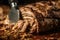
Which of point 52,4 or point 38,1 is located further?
point 38,1

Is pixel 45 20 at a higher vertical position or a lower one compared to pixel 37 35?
higher

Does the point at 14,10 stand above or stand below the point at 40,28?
above

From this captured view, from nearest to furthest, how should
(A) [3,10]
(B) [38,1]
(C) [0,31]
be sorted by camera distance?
(C) [0,31]
(A) [3,10]
(B) [38,1]

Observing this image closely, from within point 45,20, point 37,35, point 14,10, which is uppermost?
point 14,10

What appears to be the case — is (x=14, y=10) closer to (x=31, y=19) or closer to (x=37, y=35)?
(x=31, y=19)

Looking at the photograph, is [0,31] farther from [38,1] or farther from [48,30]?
[38,1]

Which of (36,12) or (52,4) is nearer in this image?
(36,12)

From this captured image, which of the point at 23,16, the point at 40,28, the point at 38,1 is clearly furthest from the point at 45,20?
the point at 38,1

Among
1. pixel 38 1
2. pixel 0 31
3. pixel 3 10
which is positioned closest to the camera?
pixel 0 31

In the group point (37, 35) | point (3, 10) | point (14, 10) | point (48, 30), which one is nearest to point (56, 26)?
point (48, 30)
